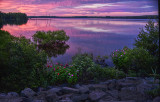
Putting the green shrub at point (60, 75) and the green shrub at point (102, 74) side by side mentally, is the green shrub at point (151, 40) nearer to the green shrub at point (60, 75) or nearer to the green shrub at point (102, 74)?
the green shrub at point (102, 74)

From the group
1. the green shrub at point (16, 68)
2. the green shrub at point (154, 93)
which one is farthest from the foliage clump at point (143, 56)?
the green shrub at point (16, 68)

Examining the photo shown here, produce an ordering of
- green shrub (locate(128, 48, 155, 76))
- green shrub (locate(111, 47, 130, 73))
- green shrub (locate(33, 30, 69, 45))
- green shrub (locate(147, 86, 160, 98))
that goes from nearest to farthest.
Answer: green shrub (locate(147, 86, 160, 98)), green shrub (locate(128, 48, 155, 76)), green shrub (locate(111, 47, 130, 73)), green shrub (locate(33, 30, 69, 45))

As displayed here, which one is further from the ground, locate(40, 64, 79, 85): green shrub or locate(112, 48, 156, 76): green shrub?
locate(112, 48, 156, 76): green shrub

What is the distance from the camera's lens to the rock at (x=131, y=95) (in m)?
4.00

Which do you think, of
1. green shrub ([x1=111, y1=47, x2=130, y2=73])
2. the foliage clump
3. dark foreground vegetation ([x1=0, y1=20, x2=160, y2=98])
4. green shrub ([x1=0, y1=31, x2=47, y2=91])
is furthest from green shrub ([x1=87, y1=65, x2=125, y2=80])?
green shrub ([x1=0, y1=31, x2=47, y2=91])

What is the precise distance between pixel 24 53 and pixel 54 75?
65.5 inches

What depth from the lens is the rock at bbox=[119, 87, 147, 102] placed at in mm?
4004

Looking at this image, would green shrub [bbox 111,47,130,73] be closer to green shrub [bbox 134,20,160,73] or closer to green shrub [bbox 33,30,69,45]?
green shrub [bbox 134,20,160,73]

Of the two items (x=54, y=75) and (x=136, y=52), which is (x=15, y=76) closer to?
(x=54, y=75)

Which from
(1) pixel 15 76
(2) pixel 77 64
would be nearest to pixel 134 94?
(2) pixel 77 64

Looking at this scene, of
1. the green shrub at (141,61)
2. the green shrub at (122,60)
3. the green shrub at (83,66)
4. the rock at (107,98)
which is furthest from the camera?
the green shrub at (122,60)

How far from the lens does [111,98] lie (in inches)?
169

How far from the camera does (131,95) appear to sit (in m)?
4.23

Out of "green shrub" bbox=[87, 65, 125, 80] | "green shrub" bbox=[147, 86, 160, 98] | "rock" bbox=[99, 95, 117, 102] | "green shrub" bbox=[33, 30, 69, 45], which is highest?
"green shrub" bbox=[33, 30, 69, 45]
